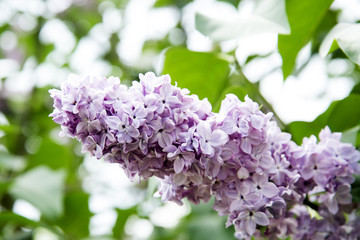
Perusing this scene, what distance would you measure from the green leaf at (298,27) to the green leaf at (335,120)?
11cm

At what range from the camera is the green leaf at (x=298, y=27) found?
0.96 meters

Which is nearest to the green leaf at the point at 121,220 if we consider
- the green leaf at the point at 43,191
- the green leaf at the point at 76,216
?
the green leaf at the point at 76,216

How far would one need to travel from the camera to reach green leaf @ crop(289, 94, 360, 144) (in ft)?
2.93

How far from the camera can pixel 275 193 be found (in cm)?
68

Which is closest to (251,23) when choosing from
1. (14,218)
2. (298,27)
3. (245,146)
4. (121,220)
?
(298,27)

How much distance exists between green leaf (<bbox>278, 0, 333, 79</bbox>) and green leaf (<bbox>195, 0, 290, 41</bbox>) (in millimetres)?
90

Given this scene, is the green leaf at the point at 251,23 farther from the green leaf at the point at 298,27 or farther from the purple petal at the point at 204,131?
the purple petal at the point at 204,131

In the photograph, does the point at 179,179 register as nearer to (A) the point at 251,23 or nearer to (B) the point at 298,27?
(A) the point at 251,23

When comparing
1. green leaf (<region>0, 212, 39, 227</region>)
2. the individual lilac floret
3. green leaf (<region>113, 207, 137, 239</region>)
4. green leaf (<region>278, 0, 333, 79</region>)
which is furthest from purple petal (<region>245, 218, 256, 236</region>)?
green leaf (<region>113, 207, 137, 239</region>)

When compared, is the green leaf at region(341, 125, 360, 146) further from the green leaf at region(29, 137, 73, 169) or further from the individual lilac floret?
the green leaf at region(29, 137, 73, 169)

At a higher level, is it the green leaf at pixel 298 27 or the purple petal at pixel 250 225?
the green leaf at pixel 298 27

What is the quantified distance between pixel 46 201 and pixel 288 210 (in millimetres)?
844

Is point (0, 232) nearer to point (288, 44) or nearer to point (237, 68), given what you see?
point (237, 68)

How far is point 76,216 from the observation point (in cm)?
168
